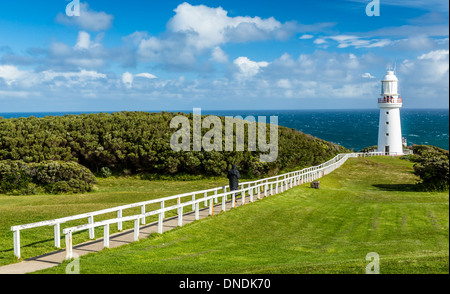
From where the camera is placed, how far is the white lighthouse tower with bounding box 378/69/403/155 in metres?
54.4

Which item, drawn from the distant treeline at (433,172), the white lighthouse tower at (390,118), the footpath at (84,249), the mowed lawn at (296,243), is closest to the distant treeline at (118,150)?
the distant treeline at (433,172)

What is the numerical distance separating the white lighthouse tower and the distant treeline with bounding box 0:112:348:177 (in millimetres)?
20205

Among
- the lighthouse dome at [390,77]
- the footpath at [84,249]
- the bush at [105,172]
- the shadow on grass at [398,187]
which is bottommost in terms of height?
the shadow on grass at [398,187]

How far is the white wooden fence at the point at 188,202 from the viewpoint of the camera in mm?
11096

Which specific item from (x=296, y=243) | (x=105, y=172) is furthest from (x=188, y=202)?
(x=105, y=172)

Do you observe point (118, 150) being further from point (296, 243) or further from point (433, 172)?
point (296, 243)

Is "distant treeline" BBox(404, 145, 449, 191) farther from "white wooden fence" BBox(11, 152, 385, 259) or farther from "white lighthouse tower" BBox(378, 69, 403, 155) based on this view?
"white lighthouse tower" BBox(378, 69, 403, 155)

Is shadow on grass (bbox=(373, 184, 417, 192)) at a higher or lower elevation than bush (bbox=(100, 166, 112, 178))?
lower

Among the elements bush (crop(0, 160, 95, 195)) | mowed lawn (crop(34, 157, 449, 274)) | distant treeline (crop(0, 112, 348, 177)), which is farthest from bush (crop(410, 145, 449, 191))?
bush (crop(0, 160, 95, 195))

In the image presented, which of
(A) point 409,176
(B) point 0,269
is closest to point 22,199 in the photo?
(B) point 0,269

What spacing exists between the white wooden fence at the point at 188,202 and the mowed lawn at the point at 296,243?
66 cm

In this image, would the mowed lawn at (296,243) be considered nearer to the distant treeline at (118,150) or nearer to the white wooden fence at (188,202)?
the white wooden fence at (188,202)

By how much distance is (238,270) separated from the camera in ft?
28.8
